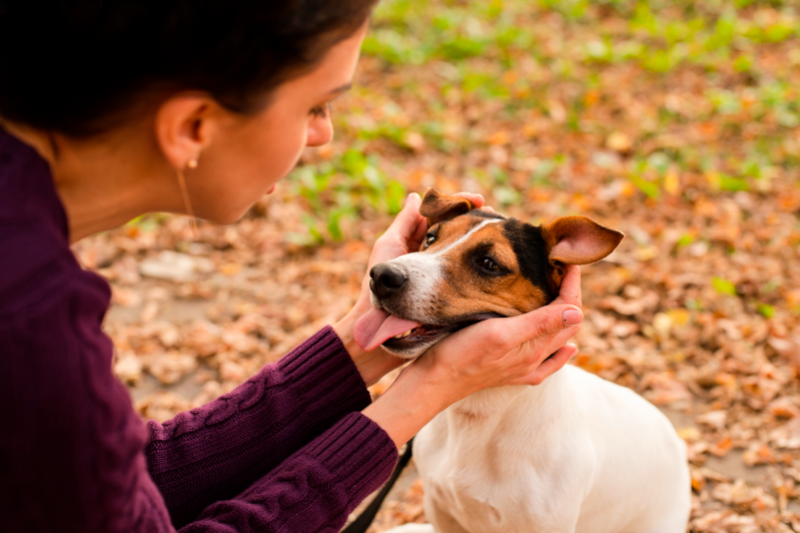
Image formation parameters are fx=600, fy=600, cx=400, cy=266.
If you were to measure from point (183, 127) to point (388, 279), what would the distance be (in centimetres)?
94

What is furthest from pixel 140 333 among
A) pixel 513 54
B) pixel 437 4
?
pixel 437 4

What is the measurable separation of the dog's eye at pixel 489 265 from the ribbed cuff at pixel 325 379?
650 mm

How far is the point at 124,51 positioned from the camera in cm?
120

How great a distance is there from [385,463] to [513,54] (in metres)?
8.11

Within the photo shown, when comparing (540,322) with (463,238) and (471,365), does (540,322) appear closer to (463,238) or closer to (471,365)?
(471,365)

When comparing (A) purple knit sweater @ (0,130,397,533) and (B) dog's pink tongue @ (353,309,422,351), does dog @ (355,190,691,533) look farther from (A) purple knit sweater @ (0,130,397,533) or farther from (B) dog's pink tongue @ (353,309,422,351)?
(A) purple knit sweater @ (0,130,397,533)

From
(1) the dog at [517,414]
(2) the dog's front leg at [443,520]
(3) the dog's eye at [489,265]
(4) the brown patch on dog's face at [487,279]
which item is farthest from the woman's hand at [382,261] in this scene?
(2) the dog's front leg at [443,520]

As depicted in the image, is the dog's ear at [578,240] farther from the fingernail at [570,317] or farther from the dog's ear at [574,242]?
the fingernail at [570,317]

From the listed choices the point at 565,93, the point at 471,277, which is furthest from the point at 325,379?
the point at 565,93

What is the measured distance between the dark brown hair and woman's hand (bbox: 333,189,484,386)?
1.12m

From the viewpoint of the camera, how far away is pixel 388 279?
212 centimetres

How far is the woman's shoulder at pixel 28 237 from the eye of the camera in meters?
1.22

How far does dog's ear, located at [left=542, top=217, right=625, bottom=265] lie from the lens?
2129 mm

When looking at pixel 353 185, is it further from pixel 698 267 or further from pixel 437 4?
pixel 437 4
